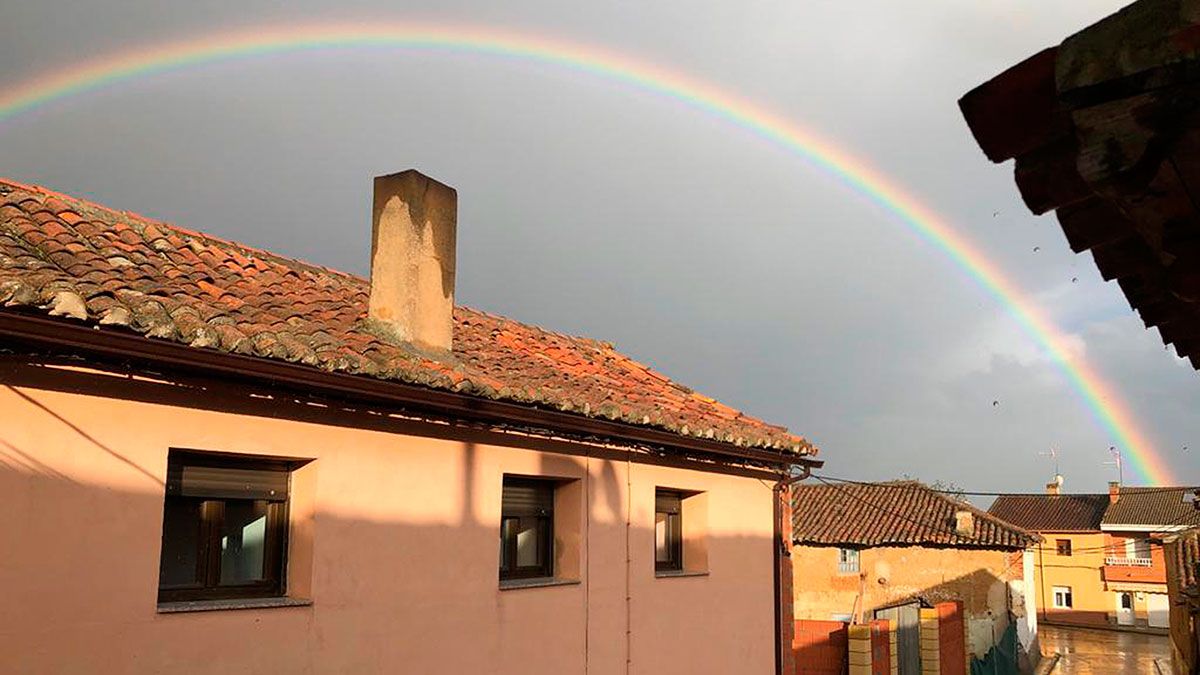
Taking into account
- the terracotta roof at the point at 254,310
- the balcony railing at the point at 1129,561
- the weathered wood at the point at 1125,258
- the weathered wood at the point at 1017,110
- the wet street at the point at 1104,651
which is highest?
the terracotta roof at the point at 254,310

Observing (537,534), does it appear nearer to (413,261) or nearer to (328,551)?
(328,551)

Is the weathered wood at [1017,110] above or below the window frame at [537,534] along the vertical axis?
above

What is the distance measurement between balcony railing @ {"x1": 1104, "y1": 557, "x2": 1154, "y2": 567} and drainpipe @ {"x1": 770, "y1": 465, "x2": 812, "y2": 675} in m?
45.7

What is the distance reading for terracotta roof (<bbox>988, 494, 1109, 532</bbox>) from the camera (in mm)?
52844

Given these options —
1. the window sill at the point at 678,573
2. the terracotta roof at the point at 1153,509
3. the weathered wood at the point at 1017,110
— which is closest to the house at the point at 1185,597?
the window sill at the point at 678,573

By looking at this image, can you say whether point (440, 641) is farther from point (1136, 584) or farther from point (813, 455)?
point (1136, 584)

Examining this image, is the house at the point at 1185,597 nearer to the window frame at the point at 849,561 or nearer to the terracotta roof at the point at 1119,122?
the window frame at the point at 849,561

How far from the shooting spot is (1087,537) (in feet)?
169

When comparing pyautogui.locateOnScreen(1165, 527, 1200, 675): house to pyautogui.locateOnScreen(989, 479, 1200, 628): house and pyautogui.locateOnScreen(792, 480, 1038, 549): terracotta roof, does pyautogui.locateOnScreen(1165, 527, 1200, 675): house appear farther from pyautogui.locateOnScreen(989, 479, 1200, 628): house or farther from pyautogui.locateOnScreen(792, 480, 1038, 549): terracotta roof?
pyautogui.locateOnScreen(989, 479, 1200, 628): house

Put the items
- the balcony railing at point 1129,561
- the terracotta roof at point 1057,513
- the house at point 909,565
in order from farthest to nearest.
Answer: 1. the terracotta roof at point 1057,513
2. the balcony railing at point 1129,561
3. the house at point 909,565

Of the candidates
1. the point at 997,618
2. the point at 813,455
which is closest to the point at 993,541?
the point at 997,618

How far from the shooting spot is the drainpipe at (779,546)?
36.5 feet

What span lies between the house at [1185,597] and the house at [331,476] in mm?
14458

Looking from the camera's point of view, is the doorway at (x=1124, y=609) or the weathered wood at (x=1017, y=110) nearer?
the weathered wood at (x=1017, y=110)
